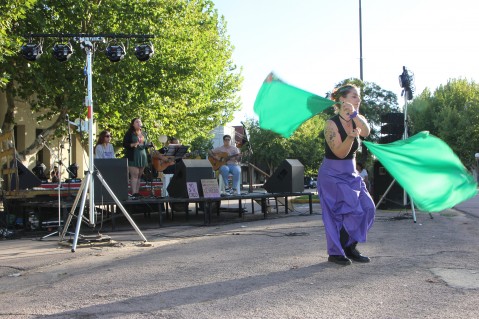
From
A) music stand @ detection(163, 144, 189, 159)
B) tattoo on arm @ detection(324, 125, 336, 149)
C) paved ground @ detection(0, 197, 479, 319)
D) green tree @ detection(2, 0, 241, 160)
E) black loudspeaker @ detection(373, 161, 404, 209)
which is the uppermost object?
green tree @ detection(2, 0, 241, 160)

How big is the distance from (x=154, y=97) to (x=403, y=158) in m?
16.6

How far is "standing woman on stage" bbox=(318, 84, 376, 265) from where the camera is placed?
6121 mm

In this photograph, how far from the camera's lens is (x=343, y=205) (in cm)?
613

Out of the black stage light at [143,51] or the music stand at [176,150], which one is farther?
the music stand at [176,150]

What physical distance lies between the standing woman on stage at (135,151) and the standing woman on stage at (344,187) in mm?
6753

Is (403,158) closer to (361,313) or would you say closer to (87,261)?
(361,313)

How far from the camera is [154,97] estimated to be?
2170 cm

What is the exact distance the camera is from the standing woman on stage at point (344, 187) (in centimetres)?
612

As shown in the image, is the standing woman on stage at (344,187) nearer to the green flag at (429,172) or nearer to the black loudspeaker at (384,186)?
the green flag at (429,172)

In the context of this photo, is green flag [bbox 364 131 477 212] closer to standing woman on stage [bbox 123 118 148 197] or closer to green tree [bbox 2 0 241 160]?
standing woman on stage [bbox 123 118 148 197]

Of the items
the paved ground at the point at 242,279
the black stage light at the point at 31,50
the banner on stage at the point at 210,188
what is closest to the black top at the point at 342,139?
A: the paved ground at the point at 242,279

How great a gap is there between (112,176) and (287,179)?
5158 millimetres

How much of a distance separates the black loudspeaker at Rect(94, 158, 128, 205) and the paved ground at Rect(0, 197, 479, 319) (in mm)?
1699

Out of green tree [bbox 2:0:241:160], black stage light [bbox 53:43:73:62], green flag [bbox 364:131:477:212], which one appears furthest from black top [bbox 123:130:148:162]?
green flag [bbox 364:131:477:212]
